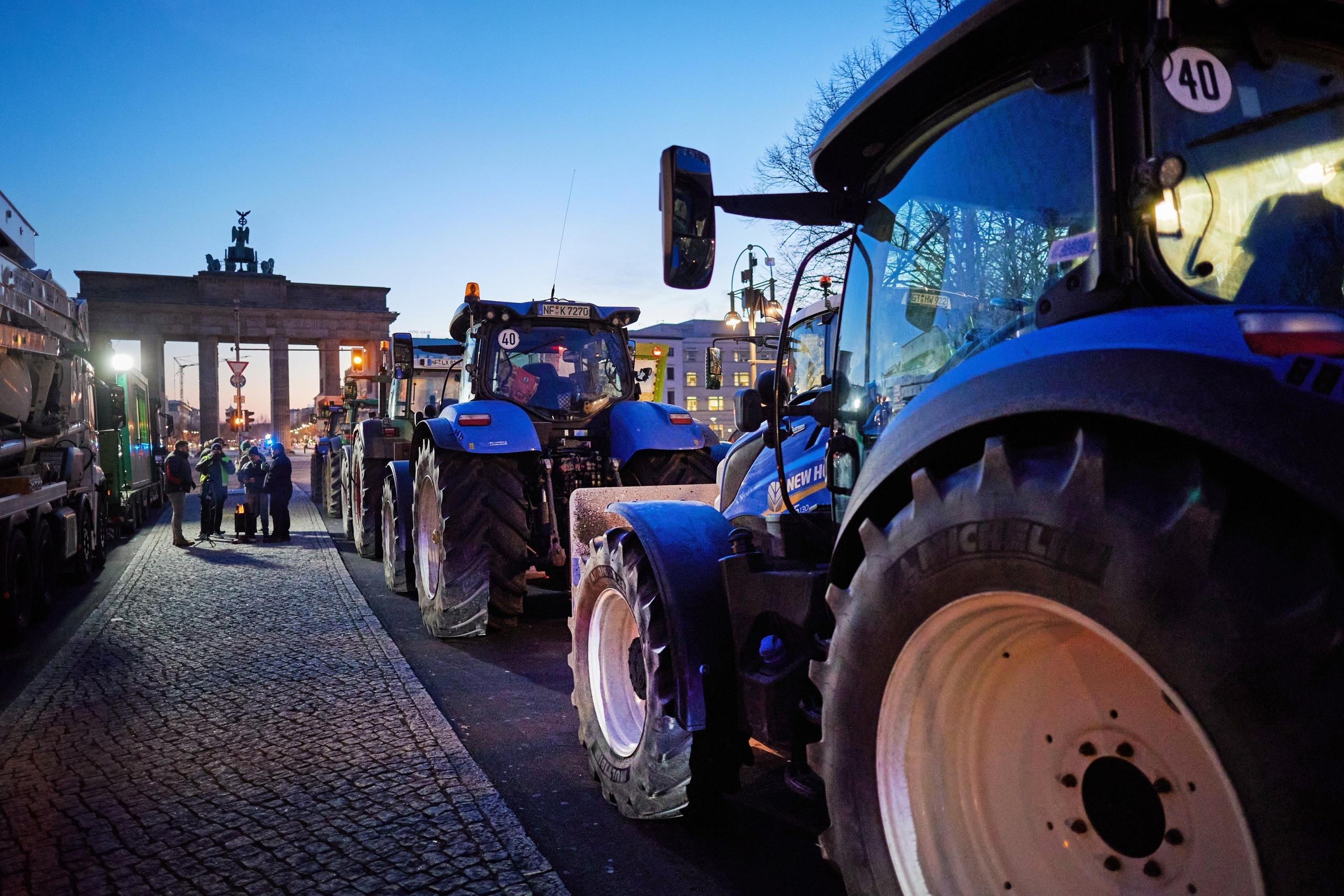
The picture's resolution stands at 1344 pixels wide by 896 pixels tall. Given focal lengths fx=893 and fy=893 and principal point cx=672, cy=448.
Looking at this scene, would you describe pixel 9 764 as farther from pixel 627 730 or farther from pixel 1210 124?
pixel 1210 124

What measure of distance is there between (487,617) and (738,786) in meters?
4.12

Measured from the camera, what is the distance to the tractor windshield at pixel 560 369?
7.99m

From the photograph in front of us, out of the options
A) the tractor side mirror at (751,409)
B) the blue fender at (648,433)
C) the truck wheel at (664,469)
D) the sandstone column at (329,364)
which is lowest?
the truck wheel at (664,469)

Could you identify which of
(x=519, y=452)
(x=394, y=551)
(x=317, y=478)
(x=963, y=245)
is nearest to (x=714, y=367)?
(x=519, y=452)

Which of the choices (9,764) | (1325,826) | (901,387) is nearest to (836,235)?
(901,387)

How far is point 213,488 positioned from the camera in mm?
14906

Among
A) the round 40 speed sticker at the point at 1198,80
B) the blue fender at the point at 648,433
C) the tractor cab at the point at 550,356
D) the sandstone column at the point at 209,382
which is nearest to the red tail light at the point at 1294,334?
the round 40 speed sticker at the point at 1198,80

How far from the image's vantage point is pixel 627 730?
3.69 m

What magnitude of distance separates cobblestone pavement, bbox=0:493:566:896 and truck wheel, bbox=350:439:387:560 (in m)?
4.20

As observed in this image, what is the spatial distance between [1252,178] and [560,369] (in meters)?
6.79

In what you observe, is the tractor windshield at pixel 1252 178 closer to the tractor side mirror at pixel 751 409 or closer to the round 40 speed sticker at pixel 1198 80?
the round 40 speed sticker at pixel 1198 80

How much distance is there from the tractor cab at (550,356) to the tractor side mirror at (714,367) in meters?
1.44

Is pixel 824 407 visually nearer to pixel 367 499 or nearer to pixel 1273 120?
pixel 1273 120

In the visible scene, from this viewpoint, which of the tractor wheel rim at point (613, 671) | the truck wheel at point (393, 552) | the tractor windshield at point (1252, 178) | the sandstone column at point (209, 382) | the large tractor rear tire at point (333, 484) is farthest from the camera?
the sandstone column at point (209, 382)
